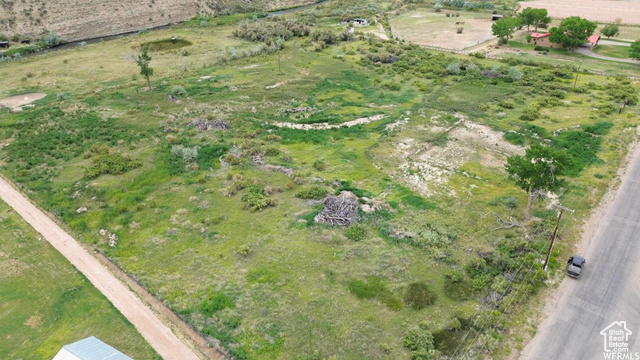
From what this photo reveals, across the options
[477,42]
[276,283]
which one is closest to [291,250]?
[276,283]

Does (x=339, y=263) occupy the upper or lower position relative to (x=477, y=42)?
lower

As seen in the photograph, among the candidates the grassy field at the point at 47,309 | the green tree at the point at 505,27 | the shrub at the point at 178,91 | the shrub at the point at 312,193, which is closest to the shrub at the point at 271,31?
the shrub at the point at 178,91

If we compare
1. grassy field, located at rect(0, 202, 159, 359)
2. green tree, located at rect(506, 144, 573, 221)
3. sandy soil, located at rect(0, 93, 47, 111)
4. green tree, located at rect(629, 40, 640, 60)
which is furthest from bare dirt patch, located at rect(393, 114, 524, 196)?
sandy soil, located at rect(0, 93, 47, 111)

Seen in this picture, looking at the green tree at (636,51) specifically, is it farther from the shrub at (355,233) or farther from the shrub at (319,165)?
the shrub at (355,233)

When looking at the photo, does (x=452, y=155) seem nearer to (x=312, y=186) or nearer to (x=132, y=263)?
(x=312, y=186)

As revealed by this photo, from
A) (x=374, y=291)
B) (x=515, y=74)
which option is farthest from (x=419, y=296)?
(x=515, y=74)

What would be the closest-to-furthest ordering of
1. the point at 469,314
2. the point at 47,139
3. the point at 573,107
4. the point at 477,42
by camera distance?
1. the point at 469,314
2. the point at 47,139
3. the point at 573,107
4. the point at 477,42

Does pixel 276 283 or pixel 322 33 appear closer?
pixel 276 283

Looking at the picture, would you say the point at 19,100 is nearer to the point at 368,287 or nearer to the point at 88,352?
the point at 88,352
